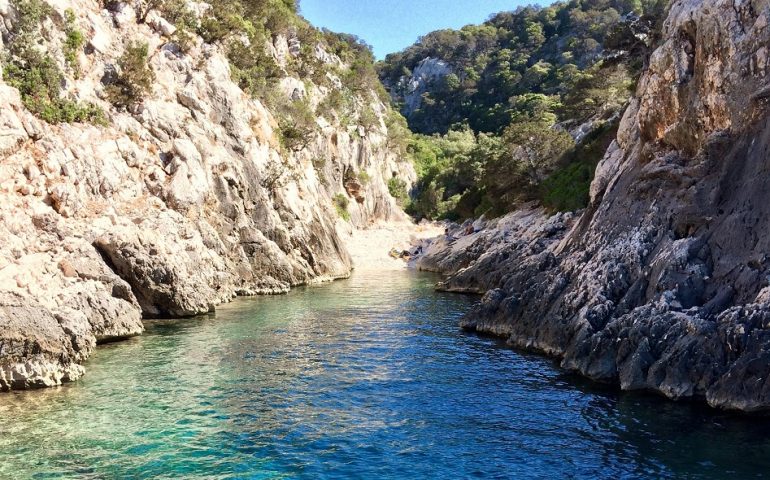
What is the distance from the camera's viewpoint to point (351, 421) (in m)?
16.4

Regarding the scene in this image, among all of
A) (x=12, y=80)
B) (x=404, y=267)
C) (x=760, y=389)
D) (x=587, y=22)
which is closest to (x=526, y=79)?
(x=587, y=22)

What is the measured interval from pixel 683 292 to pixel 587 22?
148m

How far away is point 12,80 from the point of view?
3192 cm

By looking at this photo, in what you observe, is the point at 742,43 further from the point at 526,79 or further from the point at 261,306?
the point at 526,79

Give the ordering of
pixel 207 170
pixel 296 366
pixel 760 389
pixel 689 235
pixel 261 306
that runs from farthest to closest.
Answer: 1. pixel 207 170
2. pixel 261 306
3. pixel 296 366
4. pixel 689 235
5. pixel 760 389

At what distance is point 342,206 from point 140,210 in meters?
44.7

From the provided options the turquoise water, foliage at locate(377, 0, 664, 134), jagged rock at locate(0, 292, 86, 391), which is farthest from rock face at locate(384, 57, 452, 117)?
jagged rock at locate(0, 292, 86, 391)

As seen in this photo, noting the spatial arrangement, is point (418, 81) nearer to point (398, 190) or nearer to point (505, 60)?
point (505, 60)

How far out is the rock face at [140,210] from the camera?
21.9 m

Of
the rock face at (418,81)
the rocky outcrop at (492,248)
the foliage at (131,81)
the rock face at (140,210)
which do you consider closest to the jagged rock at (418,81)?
the rock face at (418,81)

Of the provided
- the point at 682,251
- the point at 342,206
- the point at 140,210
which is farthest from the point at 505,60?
the point at 682,251

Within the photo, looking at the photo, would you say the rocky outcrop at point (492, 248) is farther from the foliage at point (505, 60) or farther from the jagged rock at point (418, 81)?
the jagged rock at point (418, 81)

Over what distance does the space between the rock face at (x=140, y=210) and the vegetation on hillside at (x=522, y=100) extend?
19512 mm

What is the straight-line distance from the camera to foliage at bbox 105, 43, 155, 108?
3891 cm
